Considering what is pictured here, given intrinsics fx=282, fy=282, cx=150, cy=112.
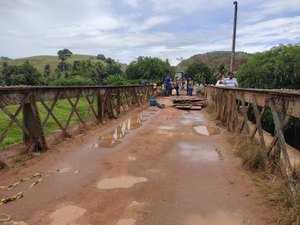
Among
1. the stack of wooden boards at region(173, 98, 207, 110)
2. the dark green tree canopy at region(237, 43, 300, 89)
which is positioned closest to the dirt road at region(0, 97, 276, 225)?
the stack of wooden boards at region(173, 98, 207, 110)

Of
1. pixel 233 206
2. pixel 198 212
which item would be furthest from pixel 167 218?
pixel 233 206

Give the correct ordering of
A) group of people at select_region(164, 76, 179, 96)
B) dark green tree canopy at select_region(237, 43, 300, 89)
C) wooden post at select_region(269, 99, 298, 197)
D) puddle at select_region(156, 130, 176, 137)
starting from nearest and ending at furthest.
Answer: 1. wooden post at select_region(269, 99, 298, 197)
2. puddle at select_region(156, 130, 176, 137)
3. dark green tree canopy at select_region(237, 43, 300, 89)
4. group of people at select_region(164, 76, 179, 96)

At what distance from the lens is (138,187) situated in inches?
179

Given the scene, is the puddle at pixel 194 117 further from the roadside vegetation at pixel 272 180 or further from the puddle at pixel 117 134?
the roadside vegetation at pixel 272 180

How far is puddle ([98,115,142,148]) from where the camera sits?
25.4 feet

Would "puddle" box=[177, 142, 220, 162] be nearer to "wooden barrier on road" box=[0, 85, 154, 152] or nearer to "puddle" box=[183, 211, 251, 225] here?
"puddle" box=[183, 211, 251, 225]

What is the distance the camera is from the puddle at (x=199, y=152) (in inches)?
247

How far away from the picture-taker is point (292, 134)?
1700cm

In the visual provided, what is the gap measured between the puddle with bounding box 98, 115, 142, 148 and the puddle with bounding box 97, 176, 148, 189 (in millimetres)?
2534

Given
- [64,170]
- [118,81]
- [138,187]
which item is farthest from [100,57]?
[138,187]

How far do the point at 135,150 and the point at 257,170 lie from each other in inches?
113

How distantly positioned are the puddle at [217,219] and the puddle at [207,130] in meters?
5.42

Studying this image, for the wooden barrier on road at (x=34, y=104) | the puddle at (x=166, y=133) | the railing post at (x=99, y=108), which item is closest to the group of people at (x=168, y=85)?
the wooden barrier on road at (x=34, y=104)

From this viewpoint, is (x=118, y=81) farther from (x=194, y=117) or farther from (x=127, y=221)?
(x=127, y=221)
